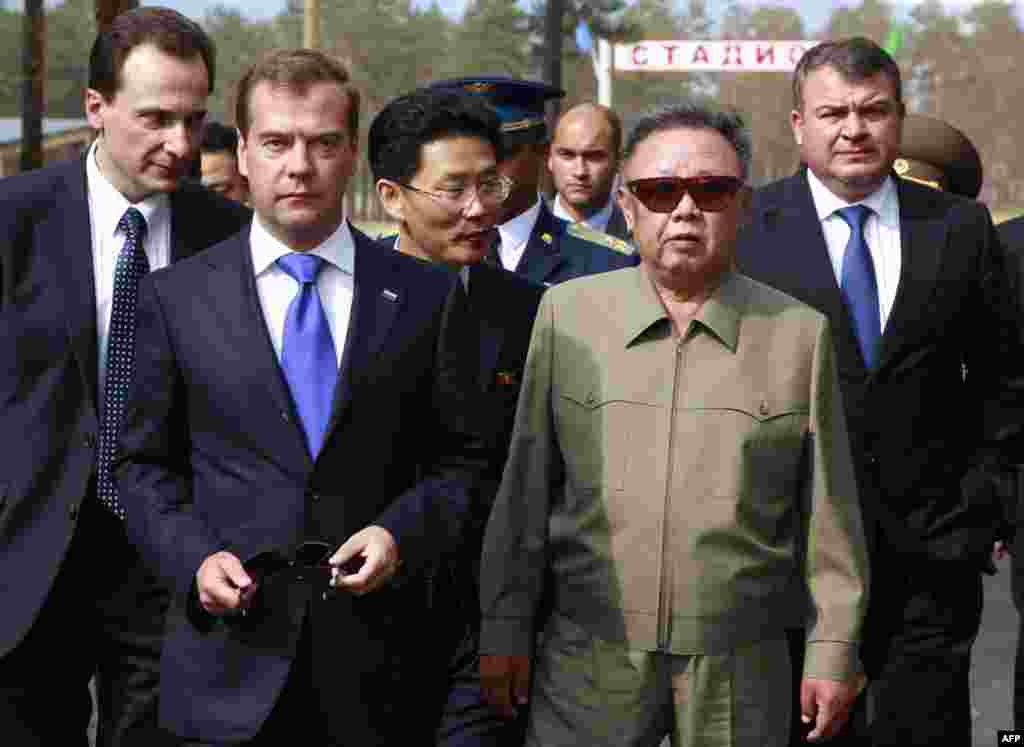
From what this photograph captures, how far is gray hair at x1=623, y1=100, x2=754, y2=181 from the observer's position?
13.1 feet

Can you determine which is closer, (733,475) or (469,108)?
(733,475)

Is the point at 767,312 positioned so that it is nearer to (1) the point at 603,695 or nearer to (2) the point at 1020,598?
(1) the point at 603,695

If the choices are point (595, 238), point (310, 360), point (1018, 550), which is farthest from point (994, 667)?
point (310, 360)

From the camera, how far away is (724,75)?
131 metres

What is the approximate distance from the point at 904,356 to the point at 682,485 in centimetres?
Answer: 145

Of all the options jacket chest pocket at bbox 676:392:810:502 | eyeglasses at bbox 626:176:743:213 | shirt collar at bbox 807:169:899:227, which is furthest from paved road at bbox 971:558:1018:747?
eyeglasses at bbox 626:176:743:213

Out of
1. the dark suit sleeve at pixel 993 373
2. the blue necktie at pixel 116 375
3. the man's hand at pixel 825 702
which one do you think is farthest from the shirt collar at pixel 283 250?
the dark suit sleeve at pixel 993 373

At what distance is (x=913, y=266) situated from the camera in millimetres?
5090

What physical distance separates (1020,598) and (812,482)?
1781mm

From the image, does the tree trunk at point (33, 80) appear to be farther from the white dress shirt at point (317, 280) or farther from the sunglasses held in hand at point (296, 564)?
the sunglasses held in hand at point (296, 564)

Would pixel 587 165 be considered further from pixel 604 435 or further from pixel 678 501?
pixel 678 501

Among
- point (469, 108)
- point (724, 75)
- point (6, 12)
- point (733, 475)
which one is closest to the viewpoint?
point (733, 475)

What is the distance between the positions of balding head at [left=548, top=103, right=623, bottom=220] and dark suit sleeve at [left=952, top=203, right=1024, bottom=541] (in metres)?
3.89

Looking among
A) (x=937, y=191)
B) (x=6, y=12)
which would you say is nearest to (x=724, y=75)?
(x=6, y=12)
